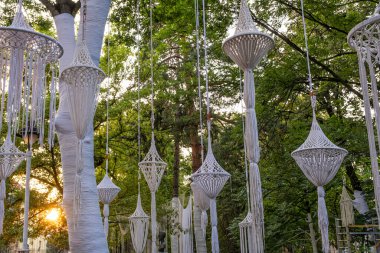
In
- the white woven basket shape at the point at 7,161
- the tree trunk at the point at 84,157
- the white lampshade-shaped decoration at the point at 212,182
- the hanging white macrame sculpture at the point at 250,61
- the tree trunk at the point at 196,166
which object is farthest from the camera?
the tree trunk at the point at 196,166

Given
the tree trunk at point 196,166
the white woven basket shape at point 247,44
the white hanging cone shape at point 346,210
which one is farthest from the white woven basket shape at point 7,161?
the white hanging cone shape at point 346,210

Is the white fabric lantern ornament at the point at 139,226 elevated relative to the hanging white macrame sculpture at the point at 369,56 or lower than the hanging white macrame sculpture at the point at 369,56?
lower

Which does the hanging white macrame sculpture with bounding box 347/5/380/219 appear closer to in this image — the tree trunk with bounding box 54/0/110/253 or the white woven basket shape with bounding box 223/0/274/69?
the white woven basket shape with bounding box 223/0/274/69

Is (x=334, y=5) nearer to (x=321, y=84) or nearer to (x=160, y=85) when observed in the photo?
(x=321, y=84)

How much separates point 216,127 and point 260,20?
139 inches

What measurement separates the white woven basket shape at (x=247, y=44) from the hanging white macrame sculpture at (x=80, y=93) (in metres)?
0.99

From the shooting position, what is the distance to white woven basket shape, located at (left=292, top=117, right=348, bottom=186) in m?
3.64

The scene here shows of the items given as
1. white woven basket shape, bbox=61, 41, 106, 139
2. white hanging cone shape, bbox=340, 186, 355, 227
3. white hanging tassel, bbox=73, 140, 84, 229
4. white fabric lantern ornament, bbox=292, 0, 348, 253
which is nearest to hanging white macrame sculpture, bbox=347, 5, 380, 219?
white fabric lantern ornament, bbox=292, 0, 348, 253

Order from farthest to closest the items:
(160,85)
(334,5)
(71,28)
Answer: (160,85) < (334,5) < (71,28)

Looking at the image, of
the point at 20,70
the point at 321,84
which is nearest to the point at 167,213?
the point at 321,84

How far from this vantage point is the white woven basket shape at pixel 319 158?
11.9ft

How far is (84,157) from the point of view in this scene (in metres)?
3.72

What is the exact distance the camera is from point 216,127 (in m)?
10.1

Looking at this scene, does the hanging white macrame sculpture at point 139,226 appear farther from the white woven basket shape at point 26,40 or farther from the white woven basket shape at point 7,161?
the white woven basket shape at point 26,40
